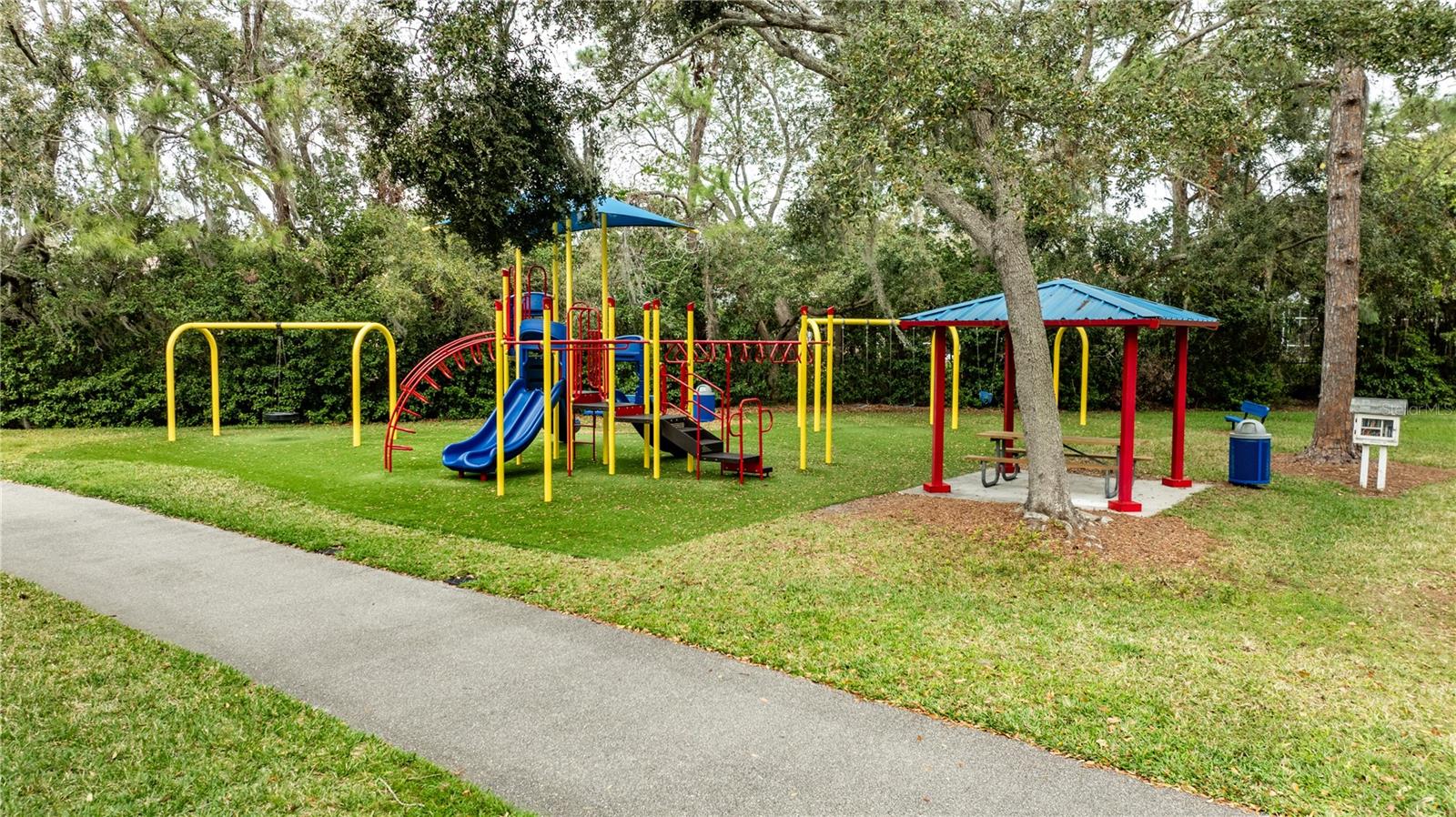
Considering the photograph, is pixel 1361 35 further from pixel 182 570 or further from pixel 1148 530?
pixel 182 570

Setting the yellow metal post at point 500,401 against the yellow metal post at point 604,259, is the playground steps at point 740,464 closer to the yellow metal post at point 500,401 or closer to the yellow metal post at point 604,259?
the yellow metal post at point 604,259

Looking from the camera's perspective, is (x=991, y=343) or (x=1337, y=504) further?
(x=991, y=343)

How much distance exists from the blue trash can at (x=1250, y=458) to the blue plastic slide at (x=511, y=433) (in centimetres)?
743

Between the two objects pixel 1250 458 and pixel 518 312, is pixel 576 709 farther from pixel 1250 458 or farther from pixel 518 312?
pixel 1250 458

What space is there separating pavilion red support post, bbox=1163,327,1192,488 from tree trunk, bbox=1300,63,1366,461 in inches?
115

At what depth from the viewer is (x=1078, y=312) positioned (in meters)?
8.01

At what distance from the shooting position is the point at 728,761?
296cm

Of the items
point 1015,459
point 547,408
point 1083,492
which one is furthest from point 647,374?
point 1083,492

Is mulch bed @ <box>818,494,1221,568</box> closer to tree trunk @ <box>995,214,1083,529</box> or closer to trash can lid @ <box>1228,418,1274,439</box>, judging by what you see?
tree trunk @ <box>995,214,1083,529</box>

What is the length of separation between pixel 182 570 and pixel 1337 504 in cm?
964

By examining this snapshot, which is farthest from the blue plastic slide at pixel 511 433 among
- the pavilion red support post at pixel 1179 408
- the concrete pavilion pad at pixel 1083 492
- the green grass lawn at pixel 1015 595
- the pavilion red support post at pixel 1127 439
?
the pavilion red support post at pixel 1179 408

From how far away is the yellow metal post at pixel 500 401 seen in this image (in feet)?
27.6

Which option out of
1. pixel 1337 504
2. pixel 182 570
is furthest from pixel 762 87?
pixel 182 570

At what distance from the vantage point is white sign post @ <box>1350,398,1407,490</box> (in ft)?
27.8
